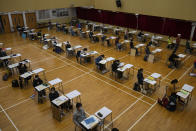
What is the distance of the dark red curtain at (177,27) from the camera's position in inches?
747

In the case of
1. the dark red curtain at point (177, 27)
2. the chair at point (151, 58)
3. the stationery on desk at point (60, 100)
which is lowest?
the stationery on desk at point (60, 100)

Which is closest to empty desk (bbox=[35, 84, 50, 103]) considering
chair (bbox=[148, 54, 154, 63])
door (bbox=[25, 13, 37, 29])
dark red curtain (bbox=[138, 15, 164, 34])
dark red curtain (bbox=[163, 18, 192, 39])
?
chair (bbox=[148, 54, 154, 63])

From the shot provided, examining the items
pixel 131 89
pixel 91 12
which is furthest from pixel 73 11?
pixel 131 89

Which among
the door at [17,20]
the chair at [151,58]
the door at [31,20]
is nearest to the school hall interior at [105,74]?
the door at [17,20]

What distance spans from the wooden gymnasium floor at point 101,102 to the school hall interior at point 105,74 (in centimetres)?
5

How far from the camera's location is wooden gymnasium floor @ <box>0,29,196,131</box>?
884 centimetres

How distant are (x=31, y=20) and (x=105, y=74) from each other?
21513 millimetres

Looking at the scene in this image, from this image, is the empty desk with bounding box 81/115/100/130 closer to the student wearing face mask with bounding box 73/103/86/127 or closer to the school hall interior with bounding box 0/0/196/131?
the school hall interior with bounding box 0/0/196/131

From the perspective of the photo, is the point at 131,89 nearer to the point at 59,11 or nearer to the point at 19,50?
the point at 19,50

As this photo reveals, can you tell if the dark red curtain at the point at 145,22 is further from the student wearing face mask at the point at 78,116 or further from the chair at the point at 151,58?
the student wearing face mask at the point at 78,116

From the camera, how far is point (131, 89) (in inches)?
465

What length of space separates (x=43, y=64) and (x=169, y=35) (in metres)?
15.2

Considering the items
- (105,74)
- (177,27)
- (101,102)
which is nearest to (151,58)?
(105,74)

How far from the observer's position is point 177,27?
19781 mm
